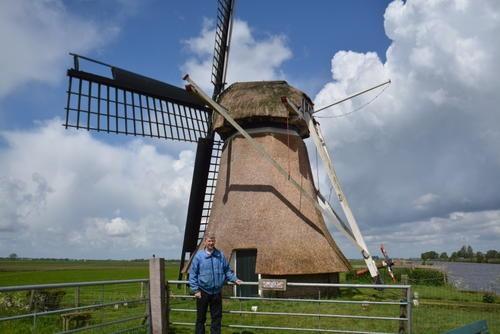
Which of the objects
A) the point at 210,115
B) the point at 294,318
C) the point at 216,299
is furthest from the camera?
the point at 210,115

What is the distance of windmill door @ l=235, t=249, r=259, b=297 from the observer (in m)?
14.6

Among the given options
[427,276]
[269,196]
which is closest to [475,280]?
[427,276]

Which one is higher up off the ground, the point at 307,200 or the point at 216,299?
the point at 307,200

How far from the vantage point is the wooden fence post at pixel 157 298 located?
8.09 metres

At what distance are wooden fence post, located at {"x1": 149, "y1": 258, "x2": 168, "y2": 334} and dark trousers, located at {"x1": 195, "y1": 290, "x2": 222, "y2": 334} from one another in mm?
786

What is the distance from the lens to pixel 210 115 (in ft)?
63.7

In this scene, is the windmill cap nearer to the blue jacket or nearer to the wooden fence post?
the wooden fence post

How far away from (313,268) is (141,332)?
6992 millimetres

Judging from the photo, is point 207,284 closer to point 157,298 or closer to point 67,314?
point 157,298

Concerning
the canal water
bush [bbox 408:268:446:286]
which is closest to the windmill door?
the canal water

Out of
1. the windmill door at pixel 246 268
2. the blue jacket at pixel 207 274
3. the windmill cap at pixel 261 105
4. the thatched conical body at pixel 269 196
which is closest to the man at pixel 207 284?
the blue jacket at pixel 207 274

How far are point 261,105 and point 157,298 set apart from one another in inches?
349

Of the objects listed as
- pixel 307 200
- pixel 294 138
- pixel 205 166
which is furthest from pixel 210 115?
pixel 307 200

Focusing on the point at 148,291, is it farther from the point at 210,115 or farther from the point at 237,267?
the point at 210,115
